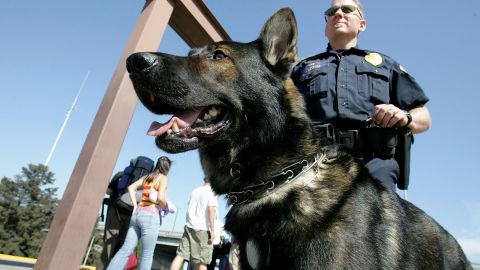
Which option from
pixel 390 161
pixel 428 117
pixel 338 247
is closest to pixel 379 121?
pixel 390 161

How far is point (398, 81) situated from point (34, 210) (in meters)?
53.4

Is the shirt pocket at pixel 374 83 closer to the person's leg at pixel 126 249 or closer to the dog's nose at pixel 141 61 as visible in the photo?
the dog's nose at pixel 141 61

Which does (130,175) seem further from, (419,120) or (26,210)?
(26,210)

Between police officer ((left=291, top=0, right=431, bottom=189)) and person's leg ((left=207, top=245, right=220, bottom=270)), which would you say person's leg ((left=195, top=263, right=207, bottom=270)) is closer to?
person's leg ((left=207, top=245, right=220, bottom=270))

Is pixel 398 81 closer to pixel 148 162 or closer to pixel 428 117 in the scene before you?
pixel 428 117

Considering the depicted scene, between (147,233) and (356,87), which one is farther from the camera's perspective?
(147,233)

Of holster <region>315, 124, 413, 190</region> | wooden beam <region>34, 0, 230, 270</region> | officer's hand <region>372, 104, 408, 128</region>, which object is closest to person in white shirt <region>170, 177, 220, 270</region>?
wooden beam <region>34, 0, 230, 270</region>

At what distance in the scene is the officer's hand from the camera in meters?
2.08

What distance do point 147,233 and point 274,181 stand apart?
3.85m

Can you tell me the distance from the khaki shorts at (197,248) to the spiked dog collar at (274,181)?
4.52 metres

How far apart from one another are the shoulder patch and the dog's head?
846 mm

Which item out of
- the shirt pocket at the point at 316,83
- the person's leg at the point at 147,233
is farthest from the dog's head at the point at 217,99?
the person's leg at the point at 147,233

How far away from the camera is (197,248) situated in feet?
20.0

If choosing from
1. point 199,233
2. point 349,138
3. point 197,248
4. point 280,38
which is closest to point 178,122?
point 280,38
